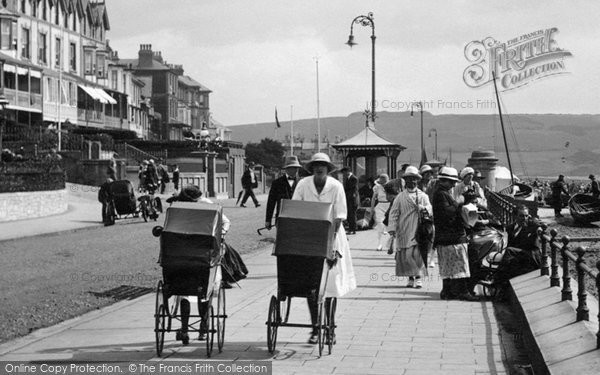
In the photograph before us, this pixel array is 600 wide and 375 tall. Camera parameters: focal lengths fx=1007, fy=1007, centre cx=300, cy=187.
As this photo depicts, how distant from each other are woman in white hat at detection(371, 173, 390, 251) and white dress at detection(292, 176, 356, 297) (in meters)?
11.3

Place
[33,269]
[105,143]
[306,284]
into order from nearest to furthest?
→ [306,284], [33,269], [105,143]

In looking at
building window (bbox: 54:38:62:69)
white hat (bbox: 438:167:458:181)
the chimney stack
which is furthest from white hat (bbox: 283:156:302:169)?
the chimney stack

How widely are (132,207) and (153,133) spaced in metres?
79.4

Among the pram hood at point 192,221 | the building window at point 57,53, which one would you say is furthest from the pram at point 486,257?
the building window at point 57,53

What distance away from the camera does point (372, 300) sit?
1317 cm

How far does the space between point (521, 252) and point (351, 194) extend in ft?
38.8

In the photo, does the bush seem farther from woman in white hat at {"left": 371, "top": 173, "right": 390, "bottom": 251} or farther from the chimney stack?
the chimney stack

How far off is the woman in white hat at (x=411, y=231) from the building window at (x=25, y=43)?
168ft

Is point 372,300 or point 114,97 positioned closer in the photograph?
point 372,300

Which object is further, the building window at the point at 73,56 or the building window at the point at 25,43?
the building window at the point at 73,56

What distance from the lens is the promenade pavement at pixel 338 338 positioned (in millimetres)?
8711

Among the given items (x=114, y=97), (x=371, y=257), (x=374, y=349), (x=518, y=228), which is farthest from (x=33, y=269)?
(x=114, y=97)

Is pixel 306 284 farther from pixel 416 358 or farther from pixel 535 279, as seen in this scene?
pixel 535 279

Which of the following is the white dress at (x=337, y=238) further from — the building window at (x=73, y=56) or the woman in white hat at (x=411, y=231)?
the building window at (x=73, y=56)
